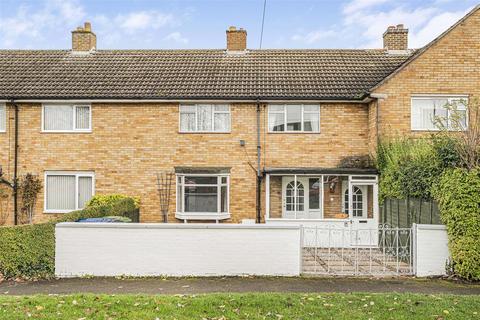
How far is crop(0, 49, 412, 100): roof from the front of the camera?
16.7 metres

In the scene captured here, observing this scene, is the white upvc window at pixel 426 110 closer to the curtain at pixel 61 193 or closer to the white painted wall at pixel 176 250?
the white painted wall at pixel 176 250

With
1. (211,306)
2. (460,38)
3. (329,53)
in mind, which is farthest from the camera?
(329,53)

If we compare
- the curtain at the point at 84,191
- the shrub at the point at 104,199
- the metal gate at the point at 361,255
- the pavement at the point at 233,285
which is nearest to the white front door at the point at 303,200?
the metal gate at the point at 361,255

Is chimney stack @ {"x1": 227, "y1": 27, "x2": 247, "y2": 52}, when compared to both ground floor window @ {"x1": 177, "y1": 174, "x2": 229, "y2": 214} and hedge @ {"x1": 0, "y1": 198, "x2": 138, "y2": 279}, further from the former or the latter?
hedge @ {"x1": 0, "y1": 198, "x2": 138, "y2": 279}

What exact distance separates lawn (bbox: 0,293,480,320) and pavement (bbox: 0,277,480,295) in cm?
85

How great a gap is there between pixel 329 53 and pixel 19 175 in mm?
13780

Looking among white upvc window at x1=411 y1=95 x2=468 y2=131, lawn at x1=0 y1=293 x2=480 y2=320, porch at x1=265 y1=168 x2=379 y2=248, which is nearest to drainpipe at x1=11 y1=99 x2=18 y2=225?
lawn at x1=0 y1=293 x2=480 y2=320

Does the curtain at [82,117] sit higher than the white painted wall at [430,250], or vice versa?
the curtain at [82,117]

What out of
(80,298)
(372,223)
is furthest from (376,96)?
(80,298)

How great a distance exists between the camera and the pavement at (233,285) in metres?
9.27

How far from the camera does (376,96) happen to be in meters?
15.3

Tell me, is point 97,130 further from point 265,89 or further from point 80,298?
point 80,298

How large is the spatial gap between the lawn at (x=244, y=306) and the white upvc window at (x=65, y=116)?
9.60 m

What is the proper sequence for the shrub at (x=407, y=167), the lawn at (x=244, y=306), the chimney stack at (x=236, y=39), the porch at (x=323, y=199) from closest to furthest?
1. the lawn at (x=244, y=306)
2. the shrub at (x=407, y=167)
3. the porch at (x=323, y=199)
4. the chimney stack at (x=236, y=39)
